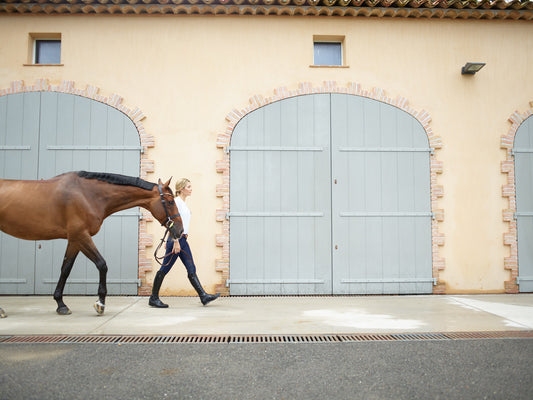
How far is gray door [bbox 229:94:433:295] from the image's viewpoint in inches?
262

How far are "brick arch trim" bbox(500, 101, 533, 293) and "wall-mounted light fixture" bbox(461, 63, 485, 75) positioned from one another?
39.6 inches

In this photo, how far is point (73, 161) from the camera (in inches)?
265

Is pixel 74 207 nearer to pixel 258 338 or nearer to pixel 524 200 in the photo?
pixel 258 338

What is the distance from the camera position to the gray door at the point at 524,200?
268 inches

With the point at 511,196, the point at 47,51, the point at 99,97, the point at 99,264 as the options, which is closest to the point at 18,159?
the point at 99,97

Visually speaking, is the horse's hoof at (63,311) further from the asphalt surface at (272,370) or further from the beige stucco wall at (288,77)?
the beige stucco wall at (288,77)

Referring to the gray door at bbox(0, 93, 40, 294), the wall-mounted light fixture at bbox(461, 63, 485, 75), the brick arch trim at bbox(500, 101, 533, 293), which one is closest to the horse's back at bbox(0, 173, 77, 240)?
the gray door at bbox(0, 93, 40, 294)

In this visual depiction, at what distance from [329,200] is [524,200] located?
128 inches

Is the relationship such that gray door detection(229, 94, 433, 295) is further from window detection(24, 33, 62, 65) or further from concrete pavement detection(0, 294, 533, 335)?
window detection(24, 33, 62, 65)

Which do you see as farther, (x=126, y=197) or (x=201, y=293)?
(x=201, y=293)

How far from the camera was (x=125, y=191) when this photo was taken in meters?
5.38

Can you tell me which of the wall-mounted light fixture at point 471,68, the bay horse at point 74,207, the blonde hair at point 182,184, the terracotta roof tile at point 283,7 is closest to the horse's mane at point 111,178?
the bay horse at point 74,207

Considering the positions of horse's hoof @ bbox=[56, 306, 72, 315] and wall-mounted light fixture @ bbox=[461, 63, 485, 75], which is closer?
horse's hoof @ bbox=[56, 306, 72, 315]

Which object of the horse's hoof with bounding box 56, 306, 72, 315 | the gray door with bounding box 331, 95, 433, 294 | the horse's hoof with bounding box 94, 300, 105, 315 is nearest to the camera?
the horse's hoof with bounding box 94, 300, 105, 315
